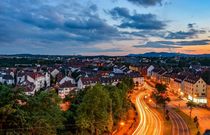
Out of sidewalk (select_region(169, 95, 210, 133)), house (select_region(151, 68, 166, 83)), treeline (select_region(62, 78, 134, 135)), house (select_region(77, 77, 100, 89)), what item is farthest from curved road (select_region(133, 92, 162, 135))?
house (select_region(151, 68, 166, 83))

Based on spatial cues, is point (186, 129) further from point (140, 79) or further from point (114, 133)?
point (140, 79)

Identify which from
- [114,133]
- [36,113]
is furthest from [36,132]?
[114,133]

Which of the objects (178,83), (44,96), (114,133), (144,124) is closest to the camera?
(44,96)

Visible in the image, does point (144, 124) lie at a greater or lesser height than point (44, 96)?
lesser

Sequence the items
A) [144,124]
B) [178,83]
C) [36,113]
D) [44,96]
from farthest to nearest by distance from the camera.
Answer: [178,83] < [144,124] < [44,96] < [36,113]

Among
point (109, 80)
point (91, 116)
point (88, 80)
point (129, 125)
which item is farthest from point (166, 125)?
point (109, 80)

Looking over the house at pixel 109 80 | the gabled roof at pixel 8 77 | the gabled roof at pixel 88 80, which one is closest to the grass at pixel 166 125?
the gabled roof at pixel 88 80

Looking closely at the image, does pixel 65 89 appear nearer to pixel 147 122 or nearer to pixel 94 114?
pixel 147 122

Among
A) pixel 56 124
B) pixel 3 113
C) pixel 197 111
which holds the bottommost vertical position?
pixel 197 111

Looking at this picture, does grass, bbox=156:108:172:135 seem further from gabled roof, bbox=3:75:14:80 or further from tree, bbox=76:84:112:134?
gabled roof, bbox=3:75:14:80
